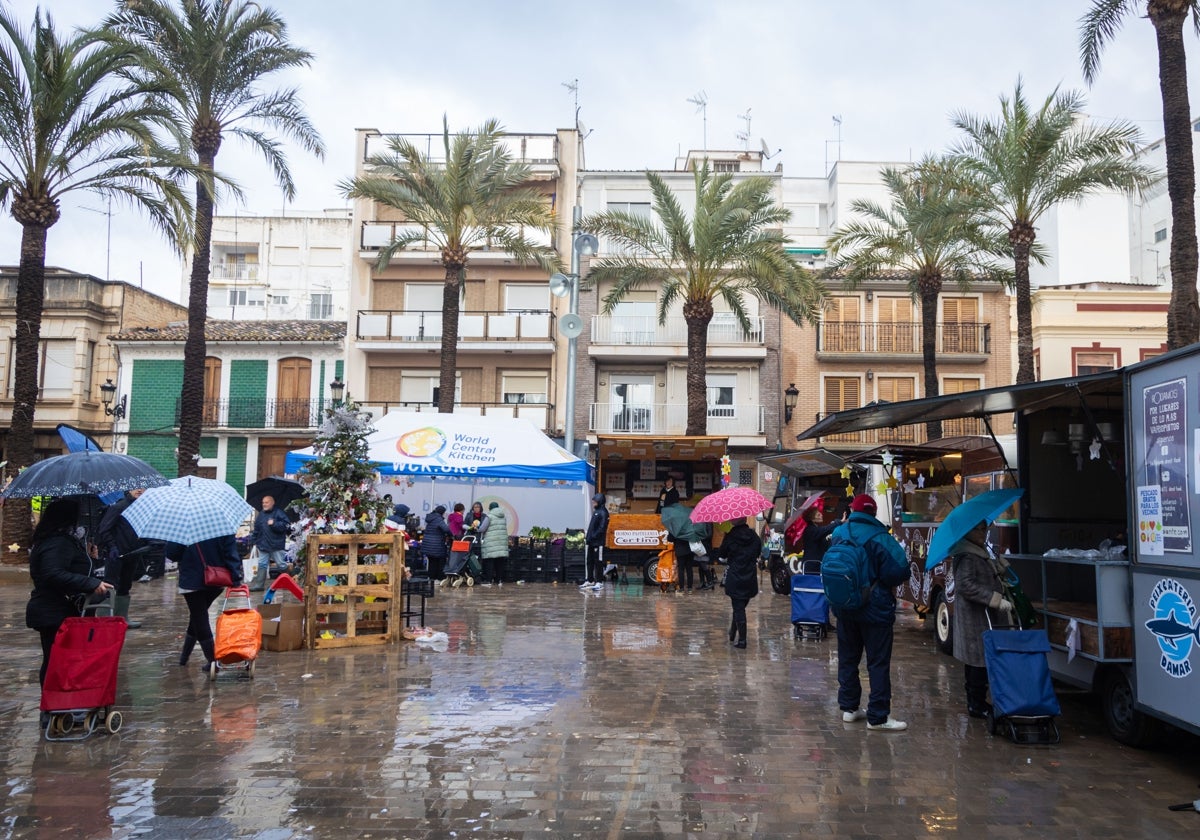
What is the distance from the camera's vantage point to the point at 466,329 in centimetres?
3359

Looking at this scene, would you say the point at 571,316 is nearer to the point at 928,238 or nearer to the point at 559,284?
the point at 559,284

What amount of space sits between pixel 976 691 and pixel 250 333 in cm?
3083

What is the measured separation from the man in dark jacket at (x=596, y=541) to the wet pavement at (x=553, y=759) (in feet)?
28.7

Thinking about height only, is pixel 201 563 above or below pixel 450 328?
below

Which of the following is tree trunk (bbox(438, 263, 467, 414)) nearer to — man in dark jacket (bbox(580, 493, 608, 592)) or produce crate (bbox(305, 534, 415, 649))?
man in dark jacket (bbox(580, 493, 608, 592))

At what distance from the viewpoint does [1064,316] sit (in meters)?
31.9

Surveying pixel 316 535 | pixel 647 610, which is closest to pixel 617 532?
pixel 647 610

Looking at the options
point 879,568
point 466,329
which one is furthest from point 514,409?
point 879,568

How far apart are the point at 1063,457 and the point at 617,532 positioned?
11699mm

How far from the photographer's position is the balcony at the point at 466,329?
33312 millimetres

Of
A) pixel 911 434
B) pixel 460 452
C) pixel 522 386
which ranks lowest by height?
pixel 460 452

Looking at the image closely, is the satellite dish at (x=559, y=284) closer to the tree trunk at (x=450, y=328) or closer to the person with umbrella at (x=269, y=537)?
the tree trunk at (x=450, y=328)

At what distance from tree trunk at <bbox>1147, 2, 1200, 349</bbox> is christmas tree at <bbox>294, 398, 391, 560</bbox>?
462 inches

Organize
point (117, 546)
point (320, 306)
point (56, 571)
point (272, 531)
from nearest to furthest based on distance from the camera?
1. point (56, 571)
2. point (117, 546)
3. point (272, 531)
4. point (320, 306)
